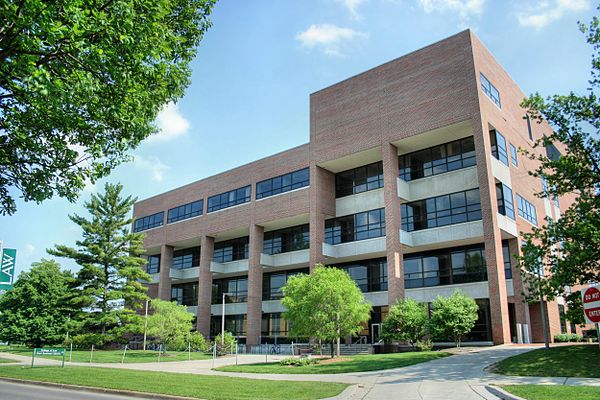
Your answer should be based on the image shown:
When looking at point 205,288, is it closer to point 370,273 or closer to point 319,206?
point 319,206

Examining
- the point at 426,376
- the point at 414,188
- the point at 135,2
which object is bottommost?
the point at 426,376

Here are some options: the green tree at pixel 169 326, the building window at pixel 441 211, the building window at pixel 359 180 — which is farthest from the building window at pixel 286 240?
the green tree at pixel 169 326

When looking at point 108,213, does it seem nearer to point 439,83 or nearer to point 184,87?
point 439,83

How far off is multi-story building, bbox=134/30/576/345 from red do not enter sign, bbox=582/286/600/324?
1878 centimetres

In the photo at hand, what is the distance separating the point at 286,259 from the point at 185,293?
19852 millimetres

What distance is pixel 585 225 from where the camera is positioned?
19234 millimetres

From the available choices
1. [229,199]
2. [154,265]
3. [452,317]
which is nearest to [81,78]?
[452,317]

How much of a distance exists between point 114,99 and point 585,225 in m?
18.0

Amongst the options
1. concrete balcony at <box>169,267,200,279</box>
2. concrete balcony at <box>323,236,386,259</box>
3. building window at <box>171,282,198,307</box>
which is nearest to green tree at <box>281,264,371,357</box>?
concrete balcony at <box>323,236,386,259</box>

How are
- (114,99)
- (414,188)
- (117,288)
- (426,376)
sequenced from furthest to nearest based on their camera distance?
(117,288) < (414,188) < (426,376) < (114,99)

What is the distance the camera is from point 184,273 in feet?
186

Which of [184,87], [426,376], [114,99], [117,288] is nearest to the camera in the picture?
[114,99]

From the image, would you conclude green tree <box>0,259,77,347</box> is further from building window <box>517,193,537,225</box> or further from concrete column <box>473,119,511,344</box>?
building window <box>517,193,537,225</box>

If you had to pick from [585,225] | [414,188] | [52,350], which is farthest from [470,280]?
[52,350]
